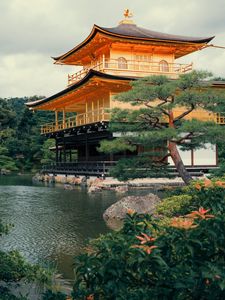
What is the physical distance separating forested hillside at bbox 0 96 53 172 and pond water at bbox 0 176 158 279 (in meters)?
23.0

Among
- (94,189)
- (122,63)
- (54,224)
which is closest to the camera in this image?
(54,224)

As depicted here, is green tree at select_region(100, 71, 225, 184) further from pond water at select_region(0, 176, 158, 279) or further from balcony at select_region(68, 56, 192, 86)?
balcony at select_region(68, 56, 192, 86)

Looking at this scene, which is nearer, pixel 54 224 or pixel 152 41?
pixel 54 224

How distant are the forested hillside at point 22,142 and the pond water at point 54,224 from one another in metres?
23.0

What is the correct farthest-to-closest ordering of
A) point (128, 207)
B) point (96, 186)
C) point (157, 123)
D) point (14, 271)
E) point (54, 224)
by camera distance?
1. point (96, 186)
2. point (157, 123)
3. point (128, 207)
4. point (54, 224)
5. point (14, 271)

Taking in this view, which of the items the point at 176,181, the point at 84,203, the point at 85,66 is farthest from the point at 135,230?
the point at 85,66

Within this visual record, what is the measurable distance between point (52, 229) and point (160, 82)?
624 cm

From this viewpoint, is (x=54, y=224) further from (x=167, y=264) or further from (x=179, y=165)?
(x=167, y=264)

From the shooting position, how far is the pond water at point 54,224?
792cm

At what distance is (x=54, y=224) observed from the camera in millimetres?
11039

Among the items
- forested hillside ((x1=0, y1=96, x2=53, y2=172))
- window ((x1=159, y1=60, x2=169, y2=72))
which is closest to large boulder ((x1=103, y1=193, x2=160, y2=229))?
window ((x1=159, y1=60, x2=169, y2=72))

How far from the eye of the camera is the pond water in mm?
7922

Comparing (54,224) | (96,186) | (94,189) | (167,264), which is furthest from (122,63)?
(167,264)

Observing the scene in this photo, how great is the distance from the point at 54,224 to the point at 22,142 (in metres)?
32.3
